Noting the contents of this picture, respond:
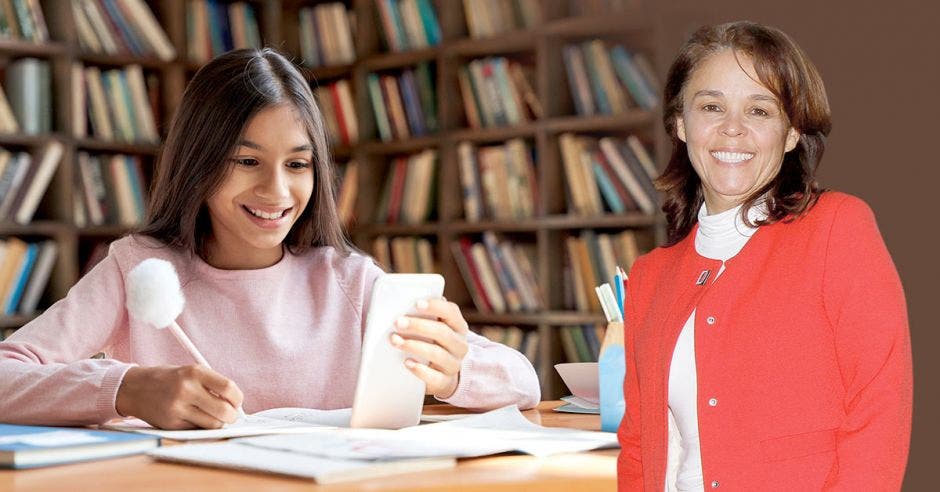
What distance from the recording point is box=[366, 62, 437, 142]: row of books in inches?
157

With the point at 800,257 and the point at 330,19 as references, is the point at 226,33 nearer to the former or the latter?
the point at 330,19

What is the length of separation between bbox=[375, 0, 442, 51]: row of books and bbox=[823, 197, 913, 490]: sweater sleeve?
115 inches

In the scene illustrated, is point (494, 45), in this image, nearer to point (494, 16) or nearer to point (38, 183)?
point (494, 16)

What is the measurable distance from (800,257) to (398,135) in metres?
2.93

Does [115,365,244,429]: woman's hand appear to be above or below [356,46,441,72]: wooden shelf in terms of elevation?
below

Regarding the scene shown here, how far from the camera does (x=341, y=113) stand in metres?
4.22

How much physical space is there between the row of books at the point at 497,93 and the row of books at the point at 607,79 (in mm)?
168

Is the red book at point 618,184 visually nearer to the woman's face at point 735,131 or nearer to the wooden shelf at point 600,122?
the wooden shelf at point 600,122

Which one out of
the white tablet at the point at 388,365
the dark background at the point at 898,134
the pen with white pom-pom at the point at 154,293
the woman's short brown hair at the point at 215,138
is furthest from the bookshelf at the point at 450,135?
the pen with white pom-pom at the point at 154,293

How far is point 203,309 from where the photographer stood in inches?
72.7

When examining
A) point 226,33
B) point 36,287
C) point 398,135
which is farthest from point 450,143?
point 36,287

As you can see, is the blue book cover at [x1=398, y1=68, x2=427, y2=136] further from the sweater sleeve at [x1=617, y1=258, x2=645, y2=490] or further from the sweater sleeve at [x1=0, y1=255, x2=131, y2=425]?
the sweater sleeve at [x1=617, y1=258, x2=645, y2=490]

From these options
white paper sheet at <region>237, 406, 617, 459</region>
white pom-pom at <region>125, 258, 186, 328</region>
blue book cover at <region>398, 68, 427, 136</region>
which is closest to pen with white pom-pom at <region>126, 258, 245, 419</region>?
white pom-pom at <region>125, 258, 186, 328</region>

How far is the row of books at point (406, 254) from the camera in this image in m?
4.02
